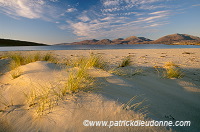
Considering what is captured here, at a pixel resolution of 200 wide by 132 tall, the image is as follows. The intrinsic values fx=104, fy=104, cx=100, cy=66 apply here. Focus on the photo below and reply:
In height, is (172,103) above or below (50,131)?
below

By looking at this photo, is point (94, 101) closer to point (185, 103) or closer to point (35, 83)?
point (35, 83)

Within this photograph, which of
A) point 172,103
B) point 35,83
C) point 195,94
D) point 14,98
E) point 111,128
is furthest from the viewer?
point 195,94

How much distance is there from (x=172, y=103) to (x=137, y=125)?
1082mm

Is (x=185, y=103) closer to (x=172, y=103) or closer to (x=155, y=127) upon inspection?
(x=172, y=103)

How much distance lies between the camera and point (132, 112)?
1115 mm

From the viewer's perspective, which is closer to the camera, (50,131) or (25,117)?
(50,131)

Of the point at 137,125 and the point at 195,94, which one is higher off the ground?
the point at 137,125

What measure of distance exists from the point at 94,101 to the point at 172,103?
1.35m

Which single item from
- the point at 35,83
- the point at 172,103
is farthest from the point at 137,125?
the point at 35,83

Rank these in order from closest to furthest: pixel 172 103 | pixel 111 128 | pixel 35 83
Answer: pixel 111 128 → pixel 172 103 → pixel 35 83

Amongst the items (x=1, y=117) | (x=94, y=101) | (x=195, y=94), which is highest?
(x=94, y=101)

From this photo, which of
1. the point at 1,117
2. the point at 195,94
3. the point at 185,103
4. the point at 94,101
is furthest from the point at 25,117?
the point at 195,94

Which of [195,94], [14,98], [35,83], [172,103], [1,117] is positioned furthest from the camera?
[195,94]

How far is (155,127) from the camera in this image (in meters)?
1.00
